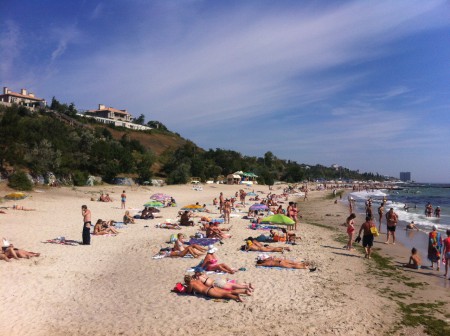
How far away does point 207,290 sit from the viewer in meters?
7.40

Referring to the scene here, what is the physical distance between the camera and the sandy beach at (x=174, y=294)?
20.1 ft

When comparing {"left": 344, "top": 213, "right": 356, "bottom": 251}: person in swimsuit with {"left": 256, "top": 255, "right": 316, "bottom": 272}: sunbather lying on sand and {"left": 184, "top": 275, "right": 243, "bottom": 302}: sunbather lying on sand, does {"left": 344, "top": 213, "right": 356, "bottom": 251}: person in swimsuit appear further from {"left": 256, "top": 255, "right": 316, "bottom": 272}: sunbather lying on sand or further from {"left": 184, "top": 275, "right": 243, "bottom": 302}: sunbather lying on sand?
{"left": 184, "top": 275, "right": 243, "bottom": 302}: sunbather lying on sand

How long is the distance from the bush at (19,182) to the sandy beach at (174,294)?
1377cm

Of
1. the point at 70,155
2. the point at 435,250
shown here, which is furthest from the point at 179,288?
the point at 70,155

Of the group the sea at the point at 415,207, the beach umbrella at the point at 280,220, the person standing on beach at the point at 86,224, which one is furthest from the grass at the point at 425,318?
the sea at the point at 415,207

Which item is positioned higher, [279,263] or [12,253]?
[12,253]

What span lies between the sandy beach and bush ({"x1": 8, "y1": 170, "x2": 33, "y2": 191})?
13774mm

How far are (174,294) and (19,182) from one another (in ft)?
75.9

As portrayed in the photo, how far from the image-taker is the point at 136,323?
20.4 ft

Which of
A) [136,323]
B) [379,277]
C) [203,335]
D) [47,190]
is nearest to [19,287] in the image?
[136,323]

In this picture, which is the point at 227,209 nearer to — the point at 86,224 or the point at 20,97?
the point at 86,224

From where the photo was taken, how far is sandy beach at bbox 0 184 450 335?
614 cm

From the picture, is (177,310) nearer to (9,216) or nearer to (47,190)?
(9,216)

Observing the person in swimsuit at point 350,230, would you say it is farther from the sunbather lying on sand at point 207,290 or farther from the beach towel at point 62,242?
the beach towel at point 62,242
